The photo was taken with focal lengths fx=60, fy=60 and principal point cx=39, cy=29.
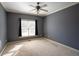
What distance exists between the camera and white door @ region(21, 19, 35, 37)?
5492mm

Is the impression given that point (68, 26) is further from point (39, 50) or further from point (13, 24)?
point (13, 24)

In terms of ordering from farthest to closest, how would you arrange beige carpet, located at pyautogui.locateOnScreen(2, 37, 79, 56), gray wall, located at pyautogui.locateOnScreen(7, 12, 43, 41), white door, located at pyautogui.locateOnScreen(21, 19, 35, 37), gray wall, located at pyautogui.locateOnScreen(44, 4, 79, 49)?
1. white door, located at pyautogui.locateOnScreen(21, 19, 35, 37)
2. gray wall, located at pyautogui.locateOnScreen(7, 12, 43, 41)
3. gray wall, located at pyautogui.locateOnScreen(44, 4, 79, 49)
4. beige carpet, located at pyautogui.locateOnScreen(2, 37, 79, 56)

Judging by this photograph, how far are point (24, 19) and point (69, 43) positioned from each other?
4036 millimetres

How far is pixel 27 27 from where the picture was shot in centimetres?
575

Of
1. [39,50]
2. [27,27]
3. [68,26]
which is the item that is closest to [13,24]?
[27,27]

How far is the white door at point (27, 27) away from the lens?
549 cm

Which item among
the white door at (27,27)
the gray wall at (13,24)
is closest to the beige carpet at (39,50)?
the gray wall at (13,24)

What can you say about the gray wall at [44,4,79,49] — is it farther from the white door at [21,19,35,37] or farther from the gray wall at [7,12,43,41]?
the gray wall at [7,12,43,41]

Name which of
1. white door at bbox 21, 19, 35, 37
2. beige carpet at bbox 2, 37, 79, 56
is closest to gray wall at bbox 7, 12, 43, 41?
white door at bbox 21, 19, 35, 37

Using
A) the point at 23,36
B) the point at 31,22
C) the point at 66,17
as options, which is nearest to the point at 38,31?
the point at 31,22

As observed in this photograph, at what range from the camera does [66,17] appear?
3641 mm

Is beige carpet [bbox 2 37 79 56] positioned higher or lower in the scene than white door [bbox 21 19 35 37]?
lower

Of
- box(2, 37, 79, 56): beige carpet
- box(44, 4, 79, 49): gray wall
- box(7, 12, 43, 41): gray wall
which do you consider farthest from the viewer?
box(7, 12, 43, 41): gray wall

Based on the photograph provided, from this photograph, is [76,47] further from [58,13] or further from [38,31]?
[38,31]
